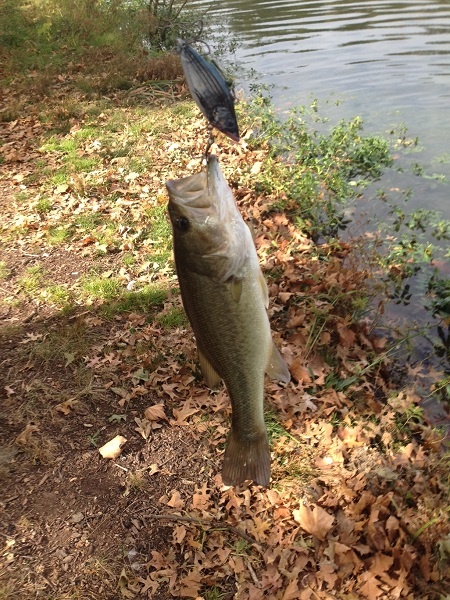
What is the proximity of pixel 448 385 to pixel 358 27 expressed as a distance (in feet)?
52.4

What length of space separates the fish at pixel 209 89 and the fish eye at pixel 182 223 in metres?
0.37

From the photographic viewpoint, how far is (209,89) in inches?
71.6

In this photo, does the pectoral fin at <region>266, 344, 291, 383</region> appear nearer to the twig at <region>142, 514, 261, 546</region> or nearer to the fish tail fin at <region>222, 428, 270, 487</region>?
the fish tail fin at <region>222, 428, 270, 487</region>

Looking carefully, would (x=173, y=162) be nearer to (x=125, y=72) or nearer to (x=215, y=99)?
(x=125, y=72)

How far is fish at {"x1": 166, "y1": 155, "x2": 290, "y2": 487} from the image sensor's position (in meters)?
2.01

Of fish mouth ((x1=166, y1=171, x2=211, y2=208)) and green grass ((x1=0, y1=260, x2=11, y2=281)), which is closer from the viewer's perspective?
fish mouth ((x1=166, y1=171, x2=211, y2=208))

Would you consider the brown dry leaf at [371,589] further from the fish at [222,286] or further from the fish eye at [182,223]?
the fish eye at [182,223]

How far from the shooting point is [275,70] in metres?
14.1

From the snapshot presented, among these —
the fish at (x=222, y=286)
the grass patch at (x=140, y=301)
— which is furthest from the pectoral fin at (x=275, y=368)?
the grass patch at (x=140, y=301)

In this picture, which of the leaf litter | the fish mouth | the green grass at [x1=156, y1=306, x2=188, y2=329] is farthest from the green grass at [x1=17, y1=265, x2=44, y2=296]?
the fish mouth

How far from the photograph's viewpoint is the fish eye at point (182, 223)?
200 cm

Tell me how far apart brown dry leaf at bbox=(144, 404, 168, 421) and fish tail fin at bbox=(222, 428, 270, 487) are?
6.86 feet

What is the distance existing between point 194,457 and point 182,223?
2.84 meters

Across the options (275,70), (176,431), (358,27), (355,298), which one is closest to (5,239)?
(176,431)
